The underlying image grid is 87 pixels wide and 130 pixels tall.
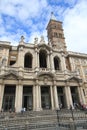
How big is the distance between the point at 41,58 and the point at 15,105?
13.0 metres

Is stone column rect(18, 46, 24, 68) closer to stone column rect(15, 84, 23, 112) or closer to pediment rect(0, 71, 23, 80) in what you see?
pediment rect(0, 71, 23, 80)

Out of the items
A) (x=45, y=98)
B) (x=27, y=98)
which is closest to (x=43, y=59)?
(x=45, y=98)

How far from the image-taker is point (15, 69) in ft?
74.6

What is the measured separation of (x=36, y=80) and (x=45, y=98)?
413 centimetres

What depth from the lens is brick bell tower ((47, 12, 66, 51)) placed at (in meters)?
40.9

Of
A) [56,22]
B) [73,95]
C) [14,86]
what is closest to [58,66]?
[73,95]

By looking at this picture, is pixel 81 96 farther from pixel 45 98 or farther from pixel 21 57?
pixel 21 57

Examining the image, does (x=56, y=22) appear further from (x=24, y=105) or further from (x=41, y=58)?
(x=24, y=105)

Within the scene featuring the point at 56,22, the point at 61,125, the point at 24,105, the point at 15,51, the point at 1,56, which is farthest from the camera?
the point at 56,22

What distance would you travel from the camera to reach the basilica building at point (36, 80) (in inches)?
834

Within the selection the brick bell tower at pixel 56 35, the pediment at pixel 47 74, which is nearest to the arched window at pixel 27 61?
the pediment at pixel 47 74

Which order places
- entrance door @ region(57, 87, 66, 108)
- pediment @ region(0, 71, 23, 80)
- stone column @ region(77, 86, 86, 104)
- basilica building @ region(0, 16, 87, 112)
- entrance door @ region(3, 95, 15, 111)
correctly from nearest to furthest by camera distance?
1. entrance door @ region(3, 95, 15, 111)
2. pediment @ region(0, 71, 23, 80)
3. basilica building @ region(0, 16, 87, 112)
4. stone column @ region(77, 86, 86, 104)
5. entrance door @ region(57, 87, 66, 108)

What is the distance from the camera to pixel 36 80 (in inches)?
882

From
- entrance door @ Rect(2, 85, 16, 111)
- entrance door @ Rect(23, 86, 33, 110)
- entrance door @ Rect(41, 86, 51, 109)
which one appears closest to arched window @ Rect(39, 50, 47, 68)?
entrance door @ Rect(41, 86, 51, 109)
